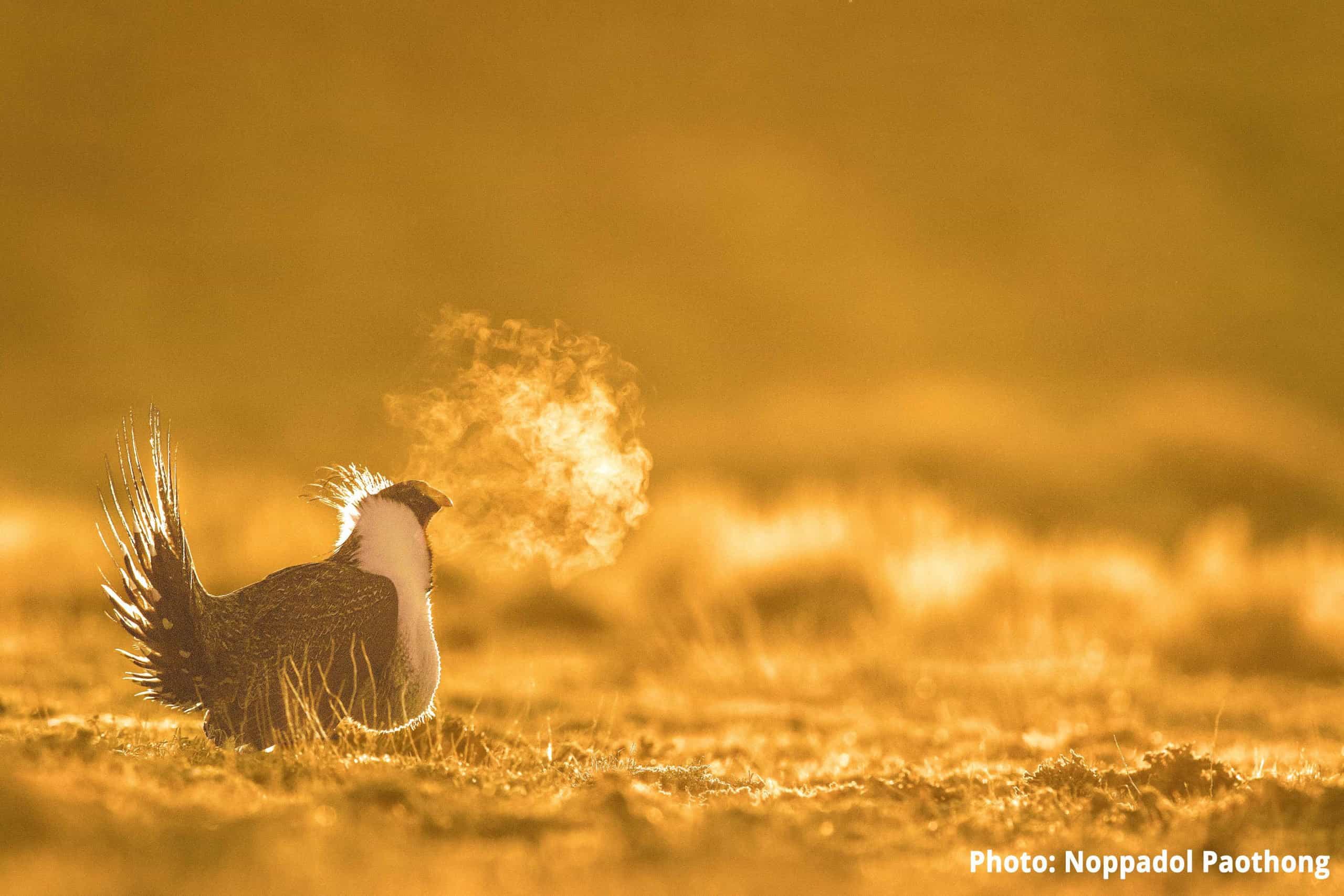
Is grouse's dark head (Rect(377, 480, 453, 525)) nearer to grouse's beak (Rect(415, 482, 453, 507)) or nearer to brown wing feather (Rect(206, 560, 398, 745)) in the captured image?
grouse's beak (Rect(415, 482, 453, 507))

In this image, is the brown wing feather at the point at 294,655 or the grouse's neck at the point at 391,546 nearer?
the brown wing feather at the point at 294,655

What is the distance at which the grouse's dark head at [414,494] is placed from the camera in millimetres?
11523

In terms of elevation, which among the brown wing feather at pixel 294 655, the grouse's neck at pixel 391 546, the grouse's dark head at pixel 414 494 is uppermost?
the grouse's dark head at pixel 414 494

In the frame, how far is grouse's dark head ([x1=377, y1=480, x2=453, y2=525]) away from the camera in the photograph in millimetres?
11523

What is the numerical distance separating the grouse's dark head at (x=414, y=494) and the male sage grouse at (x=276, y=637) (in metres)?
0.36

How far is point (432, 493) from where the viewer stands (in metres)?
11.5

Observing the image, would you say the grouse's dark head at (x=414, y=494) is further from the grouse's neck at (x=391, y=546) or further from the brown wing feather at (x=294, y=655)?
the brown wing feather at (x=294, y=655)

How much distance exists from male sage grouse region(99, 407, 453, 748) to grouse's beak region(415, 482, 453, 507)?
488mm

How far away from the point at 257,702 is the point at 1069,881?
6622 mm

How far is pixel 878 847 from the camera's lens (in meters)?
9.08

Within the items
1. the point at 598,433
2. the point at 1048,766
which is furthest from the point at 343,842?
the point at 1048,766

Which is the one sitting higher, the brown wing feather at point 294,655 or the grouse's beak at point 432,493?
the grouse's beak at point 432,493

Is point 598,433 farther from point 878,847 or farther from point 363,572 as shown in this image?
point 878,847

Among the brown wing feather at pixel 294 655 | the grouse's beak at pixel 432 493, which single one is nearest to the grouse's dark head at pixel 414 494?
the grouse's beak at pixel 432 493
